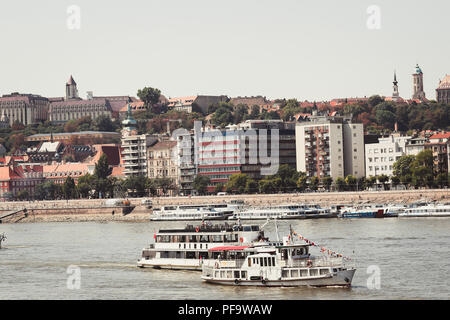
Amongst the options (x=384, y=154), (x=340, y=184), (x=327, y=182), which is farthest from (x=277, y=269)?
(x=384, y=154)

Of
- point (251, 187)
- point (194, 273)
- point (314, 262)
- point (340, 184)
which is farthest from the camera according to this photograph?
point (251, 187)

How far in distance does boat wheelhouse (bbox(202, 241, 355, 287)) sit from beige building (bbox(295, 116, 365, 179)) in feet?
235

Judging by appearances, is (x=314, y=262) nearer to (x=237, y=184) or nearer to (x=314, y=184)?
(x=314, y=184)

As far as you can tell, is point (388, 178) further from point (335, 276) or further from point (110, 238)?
point (335, 276)

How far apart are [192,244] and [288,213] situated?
41999 millimetres

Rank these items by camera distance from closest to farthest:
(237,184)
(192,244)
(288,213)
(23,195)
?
(192,244)
(288,213)
(237,184)
(23,195)

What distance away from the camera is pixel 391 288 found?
107 feet

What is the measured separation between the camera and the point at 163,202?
104 metres

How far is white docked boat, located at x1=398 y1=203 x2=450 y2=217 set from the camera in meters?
74.7

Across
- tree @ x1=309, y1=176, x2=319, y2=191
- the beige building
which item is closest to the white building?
the beige building

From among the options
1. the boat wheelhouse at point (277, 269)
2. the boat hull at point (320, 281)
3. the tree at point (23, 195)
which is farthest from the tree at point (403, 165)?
the boat hull at point (320, 281)

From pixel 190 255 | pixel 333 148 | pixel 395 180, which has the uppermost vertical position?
pixel 333 148

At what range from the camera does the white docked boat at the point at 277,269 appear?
110 ft

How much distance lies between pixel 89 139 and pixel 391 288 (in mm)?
156798
